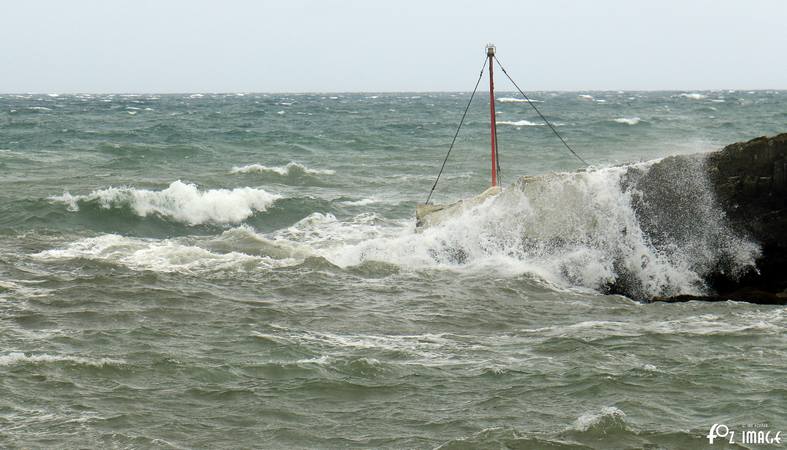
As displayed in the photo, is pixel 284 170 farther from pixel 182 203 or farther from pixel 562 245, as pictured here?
pixel 562 245

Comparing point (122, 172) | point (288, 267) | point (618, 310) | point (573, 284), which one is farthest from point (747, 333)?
point (122, 172)

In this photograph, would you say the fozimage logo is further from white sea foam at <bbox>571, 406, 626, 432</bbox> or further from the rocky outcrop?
the rocky outcrop

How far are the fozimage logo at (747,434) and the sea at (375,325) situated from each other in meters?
0.04

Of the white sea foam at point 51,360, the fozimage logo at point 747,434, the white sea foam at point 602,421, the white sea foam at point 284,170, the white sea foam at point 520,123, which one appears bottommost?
the fozimage logo at point 747,434

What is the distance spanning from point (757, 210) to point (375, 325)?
5.15 meters

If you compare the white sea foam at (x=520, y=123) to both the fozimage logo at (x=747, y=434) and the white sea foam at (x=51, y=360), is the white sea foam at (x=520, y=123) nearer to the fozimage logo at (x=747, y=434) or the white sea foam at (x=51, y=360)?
the white sea foam at (x=51, y=360)

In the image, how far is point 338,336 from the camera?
9.77 meters

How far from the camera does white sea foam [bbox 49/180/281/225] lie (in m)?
19.0

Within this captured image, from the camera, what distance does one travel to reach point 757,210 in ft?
38.2

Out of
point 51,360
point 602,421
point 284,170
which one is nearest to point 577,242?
point 602,421

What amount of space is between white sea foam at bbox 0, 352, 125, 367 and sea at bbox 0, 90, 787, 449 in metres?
0.04

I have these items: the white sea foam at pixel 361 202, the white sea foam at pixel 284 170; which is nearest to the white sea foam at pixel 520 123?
the white sea foam at pixel 284 170

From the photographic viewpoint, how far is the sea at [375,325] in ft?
23.7

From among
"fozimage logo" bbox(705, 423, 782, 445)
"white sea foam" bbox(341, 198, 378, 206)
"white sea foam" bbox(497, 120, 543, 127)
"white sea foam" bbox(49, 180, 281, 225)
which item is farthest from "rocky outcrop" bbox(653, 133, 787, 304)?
"white sea foam" bbox(497, 120, 543, 127)
